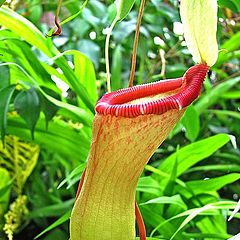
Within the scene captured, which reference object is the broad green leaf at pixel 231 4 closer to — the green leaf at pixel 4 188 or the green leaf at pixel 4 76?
the green leaf at pixel 4 76

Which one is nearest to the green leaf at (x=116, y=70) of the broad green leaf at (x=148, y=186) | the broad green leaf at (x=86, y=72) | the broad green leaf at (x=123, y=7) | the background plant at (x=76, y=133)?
the background plant at (x=76, y=133)

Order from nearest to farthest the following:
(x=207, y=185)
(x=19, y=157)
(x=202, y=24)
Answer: (x=202, y=24)
(x=207, y=185)
(x=19, y=157)

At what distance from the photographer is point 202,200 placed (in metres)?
0.77

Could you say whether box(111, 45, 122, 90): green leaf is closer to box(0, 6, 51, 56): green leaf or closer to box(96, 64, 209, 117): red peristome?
box(0, 6, 51, 56): green leaf

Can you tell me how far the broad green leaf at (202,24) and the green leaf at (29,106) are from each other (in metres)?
0.29

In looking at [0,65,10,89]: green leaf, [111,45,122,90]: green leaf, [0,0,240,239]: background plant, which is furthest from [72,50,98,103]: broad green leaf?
[111,45,122,90]: green leaf

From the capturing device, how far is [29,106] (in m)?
0.67

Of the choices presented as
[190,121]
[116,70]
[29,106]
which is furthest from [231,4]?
[116,70]

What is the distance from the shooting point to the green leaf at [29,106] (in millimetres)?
655

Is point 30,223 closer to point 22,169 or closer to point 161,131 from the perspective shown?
point 22,169

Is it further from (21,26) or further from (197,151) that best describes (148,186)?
(21,26)

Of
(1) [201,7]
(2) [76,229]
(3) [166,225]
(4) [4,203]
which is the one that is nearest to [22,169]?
(4) [4,203]

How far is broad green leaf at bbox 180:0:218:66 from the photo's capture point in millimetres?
427

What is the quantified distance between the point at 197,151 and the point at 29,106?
263 millimetres
